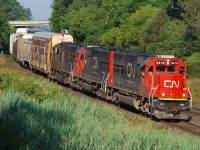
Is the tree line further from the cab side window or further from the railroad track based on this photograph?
the railroad track

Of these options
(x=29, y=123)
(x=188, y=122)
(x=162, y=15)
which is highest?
A: (x=162, y=15)

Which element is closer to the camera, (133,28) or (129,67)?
(129,67)

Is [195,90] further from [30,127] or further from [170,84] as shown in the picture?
[30,127]

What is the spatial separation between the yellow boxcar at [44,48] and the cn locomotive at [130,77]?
63.5 inches

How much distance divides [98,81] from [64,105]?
37.9 feet

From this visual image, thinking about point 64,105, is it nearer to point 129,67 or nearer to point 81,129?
point 81,129

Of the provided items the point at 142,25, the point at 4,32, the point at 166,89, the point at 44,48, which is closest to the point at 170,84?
the point at 166,89

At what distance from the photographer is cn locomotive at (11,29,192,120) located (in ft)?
82.2

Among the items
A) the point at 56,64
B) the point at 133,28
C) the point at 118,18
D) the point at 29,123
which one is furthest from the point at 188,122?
the point at 118,18

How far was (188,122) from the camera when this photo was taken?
2539 cm

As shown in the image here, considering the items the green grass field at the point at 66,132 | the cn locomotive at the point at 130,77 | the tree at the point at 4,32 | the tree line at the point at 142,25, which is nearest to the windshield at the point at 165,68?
the cn locomotive at the point at 130,77

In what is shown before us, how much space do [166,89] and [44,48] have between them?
2344 cm

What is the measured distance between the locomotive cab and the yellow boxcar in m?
20.5

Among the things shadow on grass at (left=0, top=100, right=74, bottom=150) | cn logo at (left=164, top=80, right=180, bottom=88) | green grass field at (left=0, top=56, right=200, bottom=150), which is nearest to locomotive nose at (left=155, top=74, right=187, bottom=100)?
cn logo at (left=164, top=80, right=180, bottom=88)
